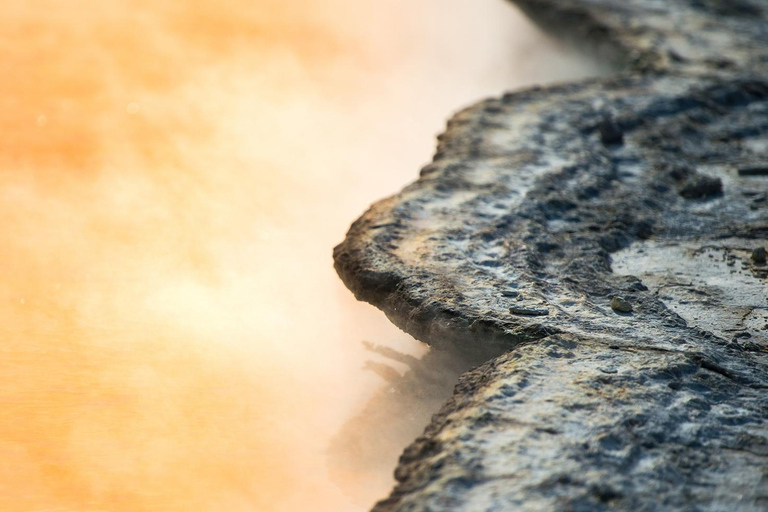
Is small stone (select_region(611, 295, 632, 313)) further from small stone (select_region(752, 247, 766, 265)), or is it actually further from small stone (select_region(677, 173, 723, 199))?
small stone (select_region(677, 173, 723, 199))

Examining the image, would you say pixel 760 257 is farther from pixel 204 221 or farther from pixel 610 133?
pixel 204 221

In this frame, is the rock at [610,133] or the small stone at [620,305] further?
the rock at [610,133]

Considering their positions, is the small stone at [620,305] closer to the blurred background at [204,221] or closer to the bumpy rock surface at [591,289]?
the bumpy rock surface at [591,289]

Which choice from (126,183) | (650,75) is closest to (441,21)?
(650,75)

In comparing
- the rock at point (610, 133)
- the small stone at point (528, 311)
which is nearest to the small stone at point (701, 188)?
the rock at point (610, 133)

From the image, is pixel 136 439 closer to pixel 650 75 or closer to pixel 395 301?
pixel 395 301

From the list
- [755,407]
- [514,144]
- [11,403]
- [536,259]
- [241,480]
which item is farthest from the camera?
[514,144]

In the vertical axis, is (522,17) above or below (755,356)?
above
